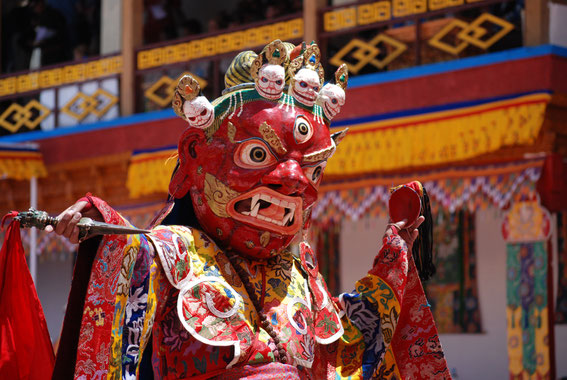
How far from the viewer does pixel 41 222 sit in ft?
12.4

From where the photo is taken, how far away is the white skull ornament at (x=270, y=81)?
14.2 ft

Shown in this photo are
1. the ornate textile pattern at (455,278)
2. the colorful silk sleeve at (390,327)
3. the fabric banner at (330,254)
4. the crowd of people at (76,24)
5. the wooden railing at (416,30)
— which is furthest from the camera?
the crowd of people at (76,24)

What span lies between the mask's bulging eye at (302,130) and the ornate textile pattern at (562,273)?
5.18m

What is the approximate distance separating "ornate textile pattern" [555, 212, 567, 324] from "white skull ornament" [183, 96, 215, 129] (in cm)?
539

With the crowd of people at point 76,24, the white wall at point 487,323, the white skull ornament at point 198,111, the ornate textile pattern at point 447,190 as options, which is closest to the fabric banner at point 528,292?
the ornate textile pattern at point 447,190

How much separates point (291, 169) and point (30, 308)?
108cm

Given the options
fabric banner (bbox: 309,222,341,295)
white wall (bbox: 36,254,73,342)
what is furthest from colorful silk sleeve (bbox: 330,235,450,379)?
white wall (bbox: 36,254,73,342)

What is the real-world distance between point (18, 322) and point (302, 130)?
4.16 feet

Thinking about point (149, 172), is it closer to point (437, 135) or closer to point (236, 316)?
point (437, 135)

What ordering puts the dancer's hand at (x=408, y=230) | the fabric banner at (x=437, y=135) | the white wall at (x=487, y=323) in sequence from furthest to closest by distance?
Result: the white wall at (x=487, y=323)
the fabric banner at (x=437, y=135)
the dancer's hand at (x=408, y=230)

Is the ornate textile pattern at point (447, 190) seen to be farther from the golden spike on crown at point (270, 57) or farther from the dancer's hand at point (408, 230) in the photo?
the golden spike on crown at point (270, 57)

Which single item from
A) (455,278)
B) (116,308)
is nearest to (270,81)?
(116,308)

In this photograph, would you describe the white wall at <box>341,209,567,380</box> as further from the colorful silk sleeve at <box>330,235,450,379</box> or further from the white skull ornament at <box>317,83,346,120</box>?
the white skull ornament at <box>317,83,346,120</box>

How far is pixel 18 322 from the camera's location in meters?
4.04
